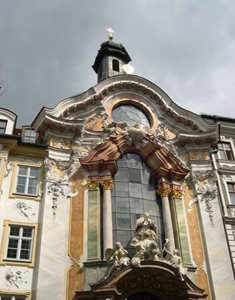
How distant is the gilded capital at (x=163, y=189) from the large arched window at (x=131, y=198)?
1.37ft

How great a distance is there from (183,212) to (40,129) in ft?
32.6

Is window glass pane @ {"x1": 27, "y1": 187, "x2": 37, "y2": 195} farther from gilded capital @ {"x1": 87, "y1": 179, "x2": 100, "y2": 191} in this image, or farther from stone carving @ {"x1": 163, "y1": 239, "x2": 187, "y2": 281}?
stone carving @ {"x1": 163, "y1": 239, "x2": 187, "y2": 281}

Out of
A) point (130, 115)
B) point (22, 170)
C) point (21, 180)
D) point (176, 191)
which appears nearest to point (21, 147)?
point (22, 170)

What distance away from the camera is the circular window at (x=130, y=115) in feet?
86.3

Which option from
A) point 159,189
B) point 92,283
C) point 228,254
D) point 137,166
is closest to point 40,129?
point 137,166

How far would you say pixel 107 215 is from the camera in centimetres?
2134

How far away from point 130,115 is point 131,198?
21.0ft

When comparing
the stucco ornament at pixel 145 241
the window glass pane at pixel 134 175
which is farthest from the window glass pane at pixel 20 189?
the stucco ornament at pixel 145 241

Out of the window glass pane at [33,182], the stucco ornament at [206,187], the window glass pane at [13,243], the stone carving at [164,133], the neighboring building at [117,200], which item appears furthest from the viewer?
the stone carving at [164,133]

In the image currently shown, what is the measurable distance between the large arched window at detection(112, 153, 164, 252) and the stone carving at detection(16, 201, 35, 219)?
15.0ft

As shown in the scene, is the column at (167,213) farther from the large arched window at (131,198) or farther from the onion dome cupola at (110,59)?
the onion dome cupola at (110,59)

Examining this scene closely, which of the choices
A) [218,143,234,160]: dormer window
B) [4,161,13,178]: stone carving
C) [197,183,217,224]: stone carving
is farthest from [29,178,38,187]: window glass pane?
[218,143,234,160]: dormer window

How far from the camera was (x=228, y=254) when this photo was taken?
22.0 m

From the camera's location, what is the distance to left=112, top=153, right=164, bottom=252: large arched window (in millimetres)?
21688
